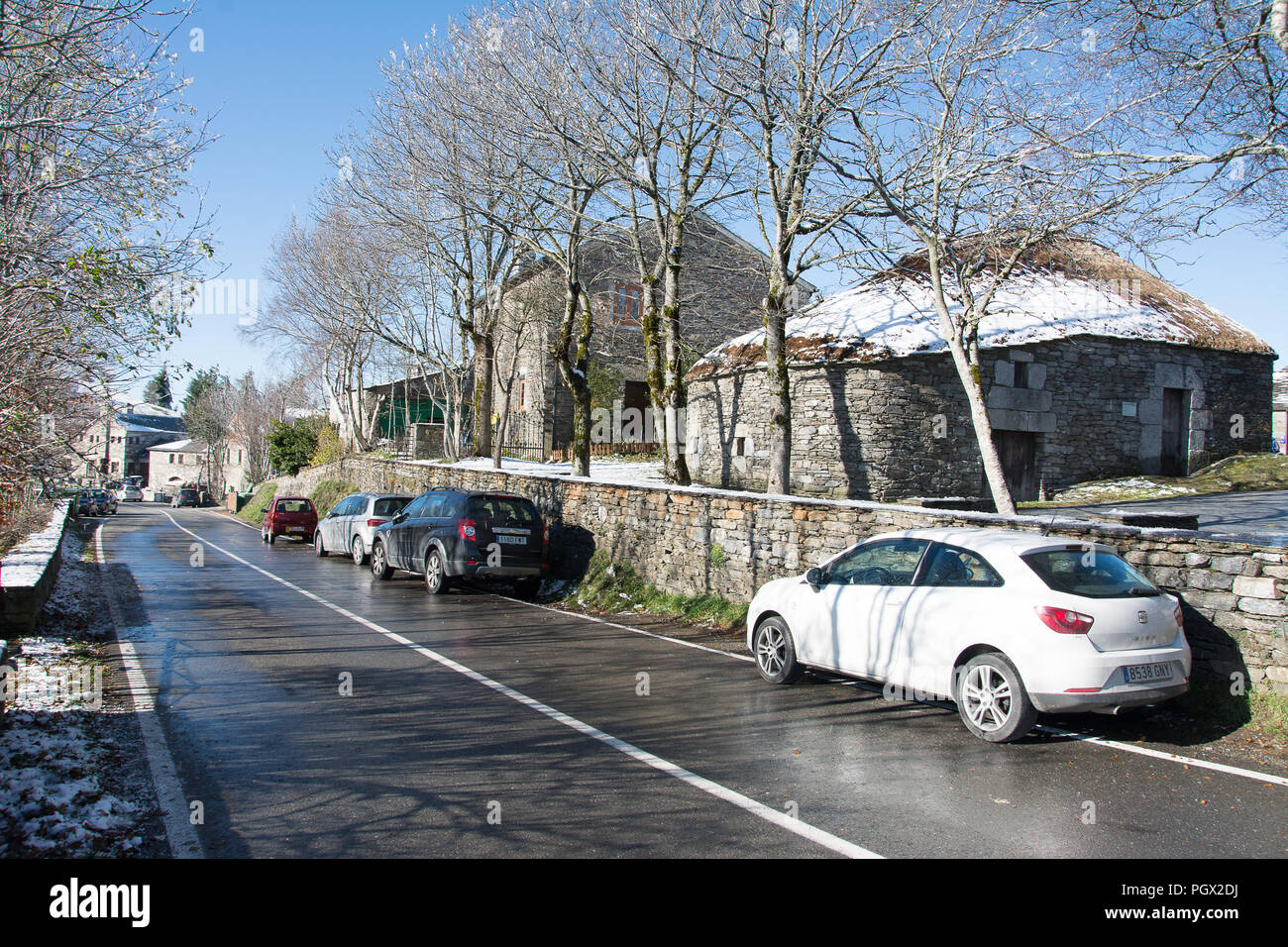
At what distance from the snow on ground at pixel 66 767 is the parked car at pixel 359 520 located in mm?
11317

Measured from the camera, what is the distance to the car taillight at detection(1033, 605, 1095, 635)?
626 centimetres

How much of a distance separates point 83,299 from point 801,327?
1701 cm

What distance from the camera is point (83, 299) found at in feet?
27.8

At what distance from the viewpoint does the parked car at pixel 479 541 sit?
1490 centimetres

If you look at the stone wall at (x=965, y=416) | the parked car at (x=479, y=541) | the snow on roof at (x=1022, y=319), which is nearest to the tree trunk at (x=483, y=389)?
the stone wall at (x=965, y=416)

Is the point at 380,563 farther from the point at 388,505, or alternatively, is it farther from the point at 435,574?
the point at 388,505

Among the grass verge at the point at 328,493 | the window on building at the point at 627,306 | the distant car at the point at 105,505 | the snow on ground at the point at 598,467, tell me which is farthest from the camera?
the distant car at the point at 105,505

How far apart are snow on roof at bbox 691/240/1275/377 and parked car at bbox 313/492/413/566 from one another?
30.1 feet

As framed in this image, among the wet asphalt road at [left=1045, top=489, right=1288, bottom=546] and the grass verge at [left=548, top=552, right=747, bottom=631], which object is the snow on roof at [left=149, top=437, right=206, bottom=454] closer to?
the grass verge at [left=548, top=552, right=747, bottom=631]

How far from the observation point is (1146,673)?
638 centimetres

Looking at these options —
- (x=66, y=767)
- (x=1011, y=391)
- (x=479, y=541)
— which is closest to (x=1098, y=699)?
(x=66, y=767)

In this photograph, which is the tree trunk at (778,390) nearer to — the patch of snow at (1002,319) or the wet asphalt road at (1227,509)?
the patch of snow at (1002,319)

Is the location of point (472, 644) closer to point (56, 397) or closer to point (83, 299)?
point (83, 299)

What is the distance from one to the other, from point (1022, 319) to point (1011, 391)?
2203 mm
